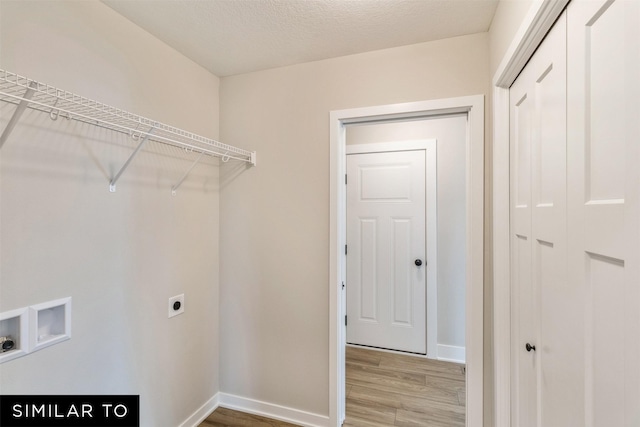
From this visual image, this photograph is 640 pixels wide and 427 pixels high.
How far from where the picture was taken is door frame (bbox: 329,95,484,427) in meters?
1.54

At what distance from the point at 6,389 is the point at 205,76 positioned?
6.20ft

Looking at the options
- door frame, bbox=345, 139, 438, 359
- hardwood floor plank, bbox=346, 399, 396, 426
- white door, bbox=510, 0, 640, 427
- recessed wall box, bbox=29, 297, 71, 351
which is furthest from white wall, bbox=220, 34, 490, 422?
door frame, bbox=345, 139, 438, 359

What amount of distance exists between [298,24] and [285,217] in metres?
1.13

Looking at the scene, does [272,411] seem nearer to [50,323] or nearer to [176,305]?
[176,305]

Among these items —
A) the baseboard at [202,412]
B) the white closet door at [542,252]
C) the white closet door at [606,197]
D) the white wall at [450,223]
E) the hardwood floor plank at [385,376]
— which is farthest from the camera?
the white wall at [450,223]

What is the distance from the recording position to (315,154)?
186cm

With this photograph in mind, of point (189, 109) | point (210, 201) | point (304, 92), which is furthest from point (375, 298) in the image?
point (189, 109)

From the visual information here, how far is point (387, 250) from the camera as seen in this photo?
9.16 feet

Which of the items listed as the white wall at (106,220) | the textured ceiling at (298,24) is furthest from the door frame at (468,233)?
the white wall at (106,220)

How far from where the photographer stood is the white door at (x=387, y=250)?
106 inches

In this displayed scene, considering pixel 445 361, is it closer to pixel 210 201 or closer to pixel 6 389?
pixel 210 201

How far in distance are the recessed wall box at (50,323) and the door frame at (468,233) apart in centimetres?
130

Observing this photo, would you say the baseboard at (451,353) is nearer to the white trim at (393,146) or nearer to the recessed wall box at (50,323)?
the white trim at (393,146)

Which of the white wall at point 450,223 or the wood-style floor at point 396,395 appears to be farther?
the white wall at point 450,223
